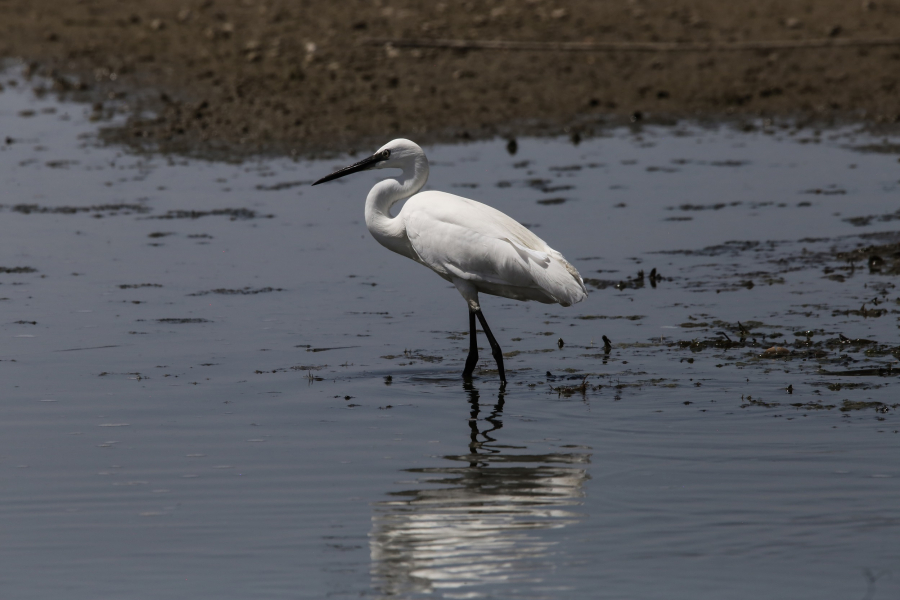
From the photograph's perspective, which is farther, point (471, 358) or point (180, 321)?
point (180, 321)

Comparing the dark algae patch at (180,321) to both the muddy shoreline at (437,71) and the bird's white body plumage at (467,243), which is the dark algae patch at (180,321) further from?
the muddy shoreline at (437,71)

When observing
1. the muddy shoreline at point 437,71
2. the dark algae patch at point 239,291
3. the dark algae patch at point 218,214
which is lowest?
the dark algae patch at point 239,291

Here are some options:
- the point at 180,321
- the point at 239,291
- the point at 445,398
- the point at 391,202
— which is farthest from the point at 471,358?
the point at 239,291

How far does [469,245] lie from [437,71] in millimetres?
8408

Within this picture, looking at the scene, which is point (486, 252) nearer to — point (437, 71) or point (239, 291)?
point (239, 291)

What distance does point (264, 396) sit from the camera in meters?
6.53

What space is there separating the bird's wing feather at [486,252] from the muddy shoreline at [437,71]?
5.90 meters

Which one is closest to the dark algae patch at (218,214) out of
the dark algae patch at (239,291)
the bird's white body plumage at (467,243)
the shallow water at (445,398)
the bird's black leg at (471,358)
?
the shallow water at (445,398)

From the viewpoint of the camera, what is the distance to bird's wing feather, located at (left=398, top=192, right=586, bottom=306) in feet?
22.5

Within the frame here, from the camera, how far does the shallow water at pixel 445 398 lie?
450 cm

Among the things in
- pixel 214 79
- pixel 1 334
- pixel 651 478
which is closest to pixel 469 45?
pixel 214 79

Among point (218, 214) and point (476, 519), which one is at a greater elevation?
point (218, 214)

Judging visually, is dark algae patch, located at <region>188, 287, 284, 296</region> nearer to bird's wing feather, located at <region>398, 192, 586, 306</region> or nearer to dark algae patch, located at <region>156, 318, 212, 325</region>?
dark algae patch, located at <region>156, 318, 212, 325</region>

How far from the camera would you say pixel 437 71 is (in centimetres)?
1498
